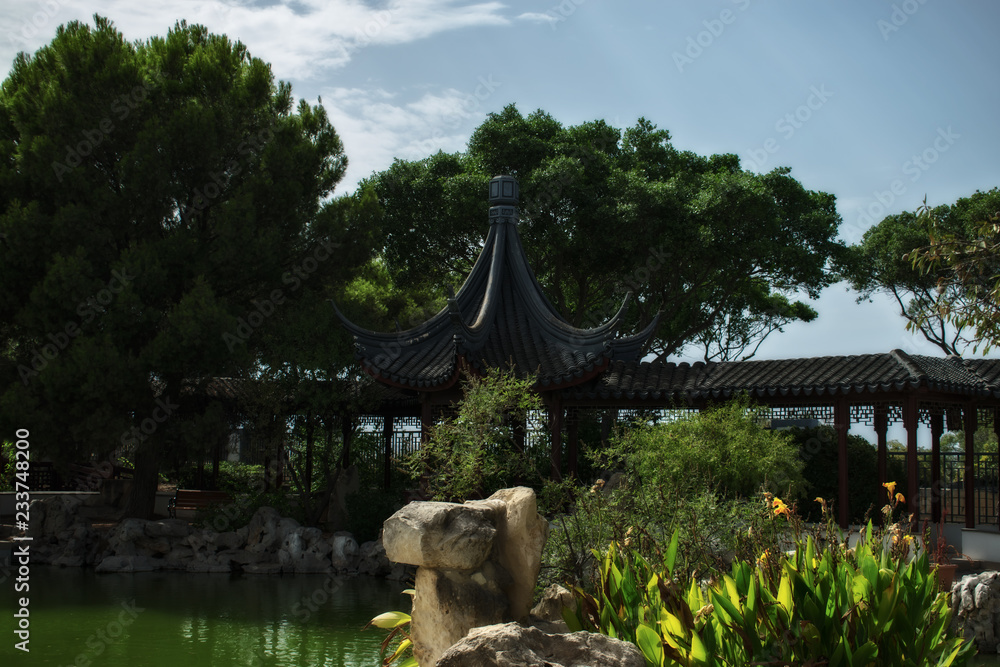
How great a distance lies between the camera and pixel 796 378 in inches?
408

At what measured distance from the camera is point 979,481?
42.3 feet

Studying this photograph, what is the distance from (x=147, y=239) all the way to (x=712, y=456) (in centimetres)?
926

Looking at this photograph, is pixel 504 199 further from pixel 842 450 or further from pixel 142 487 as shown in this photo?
pixel 142 487

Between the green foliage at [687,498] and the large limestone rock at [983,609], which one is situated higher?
the green foliage at [687,498]

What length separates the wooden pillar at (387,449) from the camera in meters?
13.9

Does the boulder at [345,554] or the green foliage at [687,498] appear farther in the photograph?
the boulder at [345,554]

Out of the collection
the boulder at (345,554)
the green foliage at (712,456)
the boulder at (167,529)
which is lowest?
the boulder at (345,554)

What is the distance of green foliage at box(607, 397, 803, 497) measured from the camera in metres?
8.30

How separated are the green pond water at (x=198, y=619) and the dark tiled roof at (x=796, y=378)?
3767mm

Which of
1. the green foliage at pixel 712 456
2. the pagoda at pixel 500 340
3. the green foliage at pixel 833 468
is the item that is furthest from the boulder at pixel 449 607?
the green foliage at pixel 833 468

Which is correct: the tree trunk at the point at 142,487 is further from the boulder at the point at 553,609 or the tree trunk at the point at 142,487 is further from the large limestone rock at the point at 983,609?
the large limestone rock at the point at 983,609

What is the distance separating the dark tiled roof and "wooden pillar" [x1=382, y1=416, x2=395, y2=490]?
3.73 meters

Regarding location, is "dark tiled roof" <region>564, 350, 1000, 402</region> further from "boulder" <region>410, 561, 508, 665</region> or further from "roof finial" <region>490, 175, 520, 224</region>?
"boulder" <region>410, 561, 508, 665</region>

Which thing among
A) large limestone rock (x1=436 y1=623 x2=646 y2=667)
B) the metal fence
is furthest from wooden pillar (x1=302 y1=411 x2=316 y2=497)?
large limestone rock (x1=436 y1=623 x2=646 y2=667)
